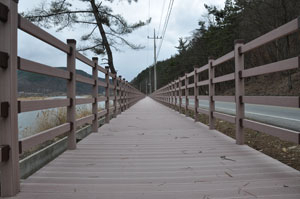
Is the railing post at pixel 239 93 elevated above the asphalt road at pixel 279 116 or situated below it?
above

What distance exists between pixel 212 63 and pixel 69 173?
327cm

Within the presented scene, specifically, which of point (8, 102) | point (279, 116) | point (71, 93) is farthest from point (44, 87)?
point (279, 116)

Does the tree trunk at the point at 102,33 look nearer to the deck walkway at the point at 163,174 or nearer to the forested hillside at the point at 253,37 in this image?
the forested hillside at the point at 253,37

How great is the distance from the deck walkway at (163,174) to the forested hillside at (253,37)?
30.4 feet

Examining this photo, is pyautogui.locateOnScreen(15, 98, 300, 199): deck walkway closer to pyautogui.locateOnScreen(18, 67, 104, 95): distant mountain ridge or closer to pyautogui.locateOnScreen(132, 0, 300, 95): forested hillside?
pyautogui.locateOnScreen(18, 67, 104, 95): distant mountain ridge

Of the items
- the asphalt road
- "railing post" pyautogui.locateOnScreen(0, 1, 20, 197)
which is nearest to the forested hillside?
the asphalt road

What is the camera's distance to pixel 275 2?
13664 millimetres

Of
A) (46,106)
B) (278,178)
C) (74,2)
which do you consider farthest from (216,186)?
(74,2)

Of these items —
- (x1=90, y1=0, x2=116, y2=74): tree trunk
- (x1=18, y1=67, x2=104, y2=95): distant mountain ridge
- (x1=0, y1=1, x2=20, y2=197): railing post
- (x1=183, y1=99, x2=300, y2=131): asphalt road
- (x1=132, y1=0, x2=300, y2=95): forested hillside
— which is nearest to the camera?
(x1=0, y1=1, x2=20, y2=197): railing post

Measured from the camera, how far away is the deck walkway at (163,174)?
1.80 meters

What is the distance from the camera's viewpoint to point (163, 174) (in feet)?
7.25

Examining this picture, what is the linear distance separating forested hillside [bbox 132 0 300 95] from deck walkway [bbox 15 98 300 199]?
9251mm

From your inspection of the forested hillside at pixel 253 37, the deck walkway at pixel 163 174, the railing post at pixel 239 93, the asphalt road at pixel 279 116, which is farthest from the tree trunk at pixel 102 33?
the railing post at pixel 239 93

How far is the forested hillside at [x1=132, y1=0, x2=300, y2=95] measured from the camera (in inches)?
538
